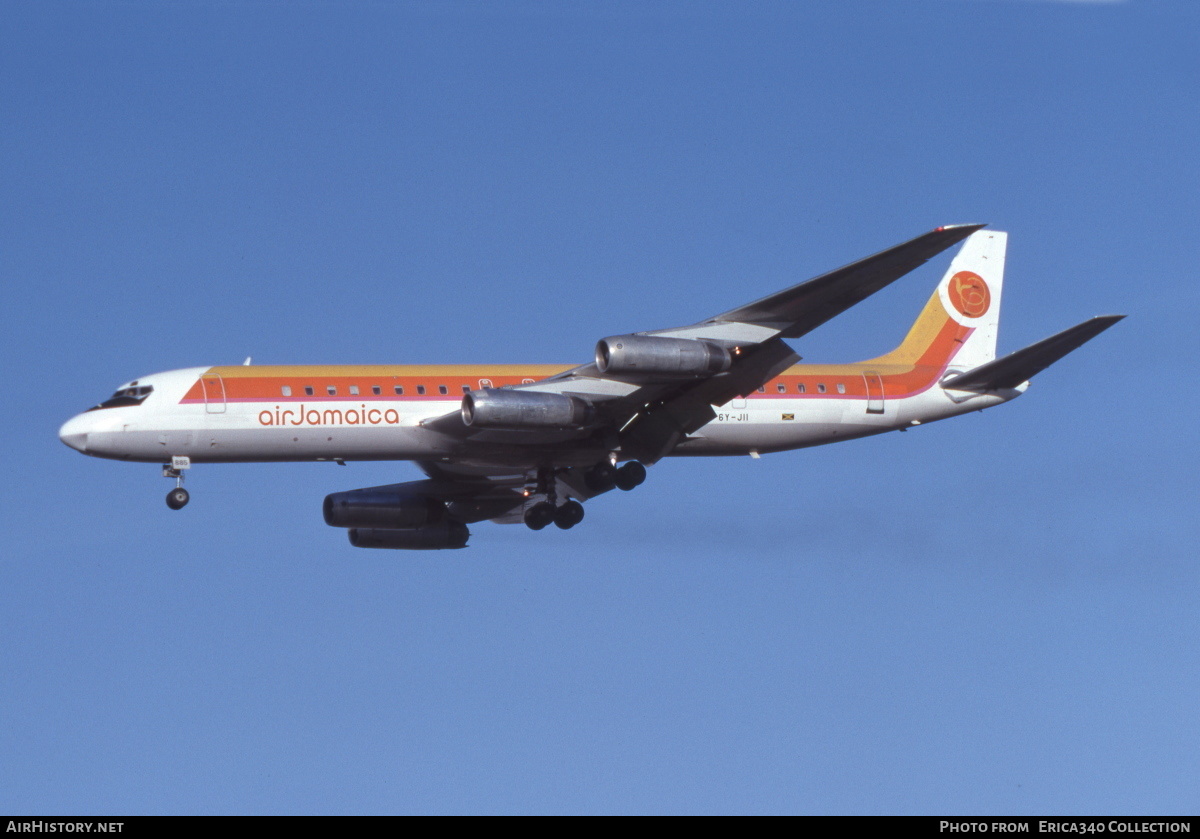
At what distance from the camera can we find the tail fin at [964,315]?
4994cm

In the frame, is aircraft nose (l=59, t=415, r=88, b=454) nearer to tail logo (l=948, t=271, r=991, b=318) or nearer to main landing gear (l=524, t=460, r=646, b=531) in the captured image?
main landing gear (l=524, t=460, r=646, b=531)

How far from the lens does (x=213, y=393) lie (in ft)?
141

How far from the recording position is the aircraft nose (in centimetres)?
4272

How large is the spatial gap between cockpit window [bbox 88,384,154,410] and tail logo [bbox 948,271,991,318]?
2507cm

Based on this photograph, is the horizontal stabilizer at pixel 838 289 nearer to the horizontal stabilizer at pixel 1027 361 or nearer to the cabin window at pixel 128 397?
the horizontal stabilizer at pixel 1027 361

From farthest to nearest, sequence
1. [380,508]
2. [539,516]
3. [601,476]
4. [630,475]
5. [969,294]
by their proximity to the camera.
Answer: [969,294] < [380,508] < [539,516] < [601,476] < [630,475]

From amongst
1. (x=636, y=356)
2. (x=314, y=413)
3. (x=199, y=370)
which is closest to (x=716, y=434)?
(x=636, y=356)

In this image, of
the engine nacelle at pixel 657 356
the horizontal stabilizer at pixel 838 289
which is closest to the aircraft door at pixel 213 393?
the engine nacelle at pixel 657 356

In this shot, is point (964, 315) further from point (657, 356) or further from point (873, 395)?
point (657, 356)

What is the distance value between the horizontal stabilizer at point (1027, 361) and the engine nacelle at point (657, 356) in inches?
362

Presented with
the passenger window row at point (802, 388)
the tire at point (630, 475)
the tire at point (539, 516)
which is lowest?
the tire at point (539, 516)

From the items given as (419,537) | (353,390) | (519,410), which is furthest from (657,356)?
(419,537)

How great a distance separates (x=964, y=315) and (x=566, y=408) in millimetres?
16116
